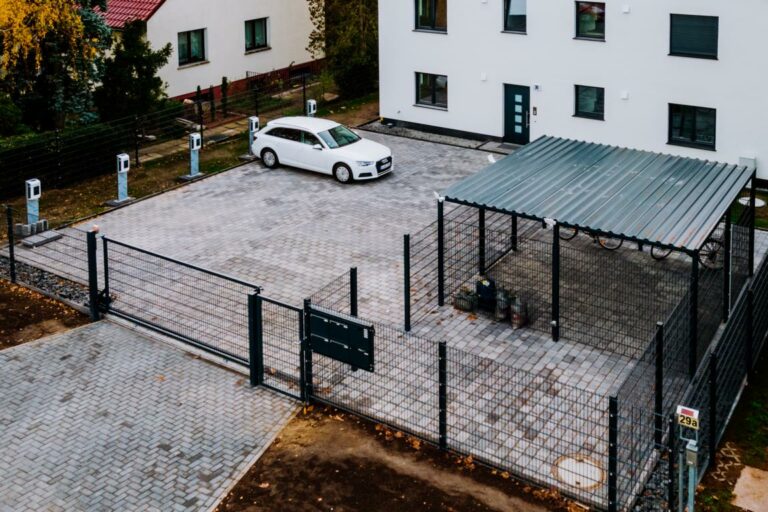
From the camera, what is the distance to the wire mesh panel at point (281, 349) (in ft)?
49.6

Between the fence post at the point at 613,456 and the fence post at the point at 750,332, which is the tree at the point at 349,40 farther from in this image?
the fence post at the point at 613,456

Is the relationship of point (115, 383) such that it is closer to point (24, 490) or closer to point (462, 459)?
point (24, 490)

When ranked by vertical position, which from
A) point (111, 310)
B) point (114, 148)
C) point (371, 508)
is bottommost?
point (371, 508)

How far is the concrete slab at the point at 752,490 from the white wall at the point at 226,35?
2289 centimetres

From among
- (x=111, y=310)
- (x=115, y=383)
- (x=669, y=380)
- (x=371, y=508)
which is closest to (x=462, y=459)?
(x=371, y=508)

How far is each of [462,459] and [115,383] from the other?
18.2 feet

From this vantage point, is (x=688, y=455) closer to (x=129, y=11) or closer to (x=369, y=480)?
(x=369, y=480)

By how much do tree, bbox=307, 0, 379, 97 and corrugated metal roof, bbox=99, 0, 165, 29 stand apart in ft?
17.6

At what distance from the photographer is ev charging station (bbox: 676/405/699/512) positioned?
10.6 metres

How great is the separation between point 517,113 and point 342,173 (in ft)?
19.0

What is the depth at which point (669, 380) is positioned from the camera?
592 inches

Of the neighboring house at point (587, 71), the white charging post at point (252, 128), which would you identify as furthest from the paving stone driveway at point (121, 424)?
the neighboring house at point (587, 71)

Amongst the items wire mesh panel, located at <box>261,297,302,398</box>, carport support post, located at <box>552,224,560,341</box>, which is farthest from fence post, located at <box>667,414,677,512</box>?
wire mesh panel, located at <box>261,297,302,398</box>

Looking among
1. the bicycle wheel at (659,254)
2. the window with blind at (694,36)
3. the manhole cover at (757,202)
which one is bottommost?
the bicycle wheel at (659,254)
